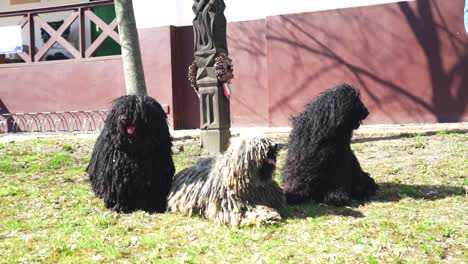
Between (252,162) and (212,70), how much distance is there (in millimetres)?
3556

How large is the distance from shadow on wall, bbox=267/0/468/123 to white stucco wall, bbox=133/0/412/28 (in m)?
0.24

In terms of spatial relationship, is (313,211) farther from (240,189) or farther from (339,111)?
(339,111)

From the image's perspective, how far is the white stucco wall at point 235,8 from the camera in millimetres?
12898

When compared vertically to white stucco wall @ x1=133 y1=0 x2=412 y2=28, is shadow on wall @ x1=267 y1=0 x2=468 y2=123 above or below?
below

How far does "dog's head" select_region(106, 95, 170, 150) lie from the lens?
204 inches

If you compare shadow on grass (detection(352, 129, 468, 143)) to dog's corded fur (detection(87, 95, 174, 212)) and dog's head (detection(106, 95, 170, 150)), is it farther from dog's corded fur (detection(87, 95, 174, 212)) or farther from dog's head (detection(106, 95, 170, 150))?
dog's head (detection(106, 95, 170, 150))

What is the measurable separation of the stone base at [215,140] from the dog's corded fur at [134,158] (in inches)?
107

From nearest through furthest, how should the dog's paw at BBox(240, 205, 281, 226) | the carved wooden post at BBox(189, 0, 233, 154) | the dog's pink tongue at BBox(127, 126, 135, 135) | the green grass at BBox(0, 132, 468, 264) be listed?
the green grass at BBox(0, 132, 468, 264) < the dog's paw at BBox(240, 205, 281, 226) < the dog's pink tongue at BBox(127, 126, 135, 135) < the carved wooden post at BBox(189, 0, 233, 154)

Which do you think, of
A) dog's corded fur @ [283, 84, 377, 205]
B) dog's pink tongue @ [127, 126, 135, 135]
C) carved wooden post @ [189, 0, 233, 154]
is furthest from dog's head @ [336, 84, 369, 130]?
carved wooden post @ [189, 0, 233, 154]

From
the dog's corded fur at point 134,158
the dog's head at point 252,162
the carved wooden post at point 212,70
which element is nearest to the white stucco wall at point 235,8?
the carved wooden post at point 212,70

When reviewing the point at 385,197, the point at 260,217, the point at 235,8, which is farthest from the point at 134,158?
the point at 235,8

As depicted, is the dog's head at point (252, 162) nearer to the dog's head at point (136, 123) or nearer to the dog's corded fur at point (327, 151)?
the dog's corded fur at point (327, 151)

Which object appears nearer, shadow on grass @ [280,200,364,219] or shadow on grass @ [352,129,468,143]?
shadow on grass @ [280,200,364,219]

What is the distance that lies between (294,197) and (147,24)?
9.70 meters
